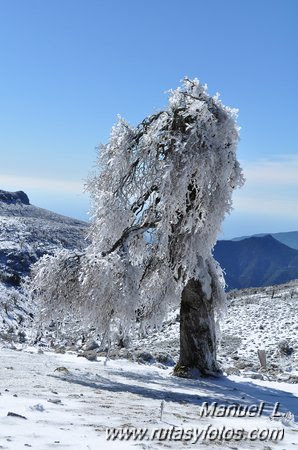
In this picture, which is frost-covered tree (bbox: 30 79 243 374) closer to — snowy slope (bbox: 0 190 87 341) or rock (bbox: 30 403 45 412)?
rock (bbox: 30 403 45 412)

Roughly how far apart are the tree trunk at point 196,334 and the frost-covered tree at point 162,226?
0.08ft

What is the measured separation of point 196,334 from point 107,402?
20.3 feet

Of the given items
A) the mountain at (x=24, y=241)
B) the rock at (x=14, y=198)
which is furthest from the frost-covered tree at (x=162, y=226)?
the rock at (x=14, y=198)

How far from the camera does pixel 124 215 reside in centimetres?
1310

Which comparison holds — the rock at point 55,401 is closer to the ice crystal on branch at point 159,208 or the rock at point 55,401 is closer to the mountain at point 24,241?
the ice crystal on branch at point 159,208

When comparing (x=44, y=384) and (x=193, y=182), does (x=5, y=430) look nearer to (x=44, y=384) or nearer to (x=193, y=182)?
(x=44, y=384)

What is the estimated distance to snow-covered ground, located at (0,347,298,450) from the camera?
4.91 m

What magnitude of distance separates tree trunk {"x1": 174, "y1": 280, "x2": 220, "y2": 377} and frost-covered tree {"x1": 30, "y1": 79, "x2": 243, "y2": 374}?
3cm

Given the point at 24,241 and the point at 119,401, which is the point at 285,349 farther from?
the point at 24,241

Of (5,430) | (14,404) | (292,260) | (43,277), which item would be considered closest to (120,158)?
(43,277)

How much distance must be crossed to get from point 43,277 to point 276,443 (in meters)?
7.24

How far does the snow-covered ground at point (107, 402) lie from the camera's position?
4.91 m

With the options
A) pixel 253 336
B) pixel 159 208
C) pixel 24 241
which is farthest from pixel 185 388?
pixel 24 241

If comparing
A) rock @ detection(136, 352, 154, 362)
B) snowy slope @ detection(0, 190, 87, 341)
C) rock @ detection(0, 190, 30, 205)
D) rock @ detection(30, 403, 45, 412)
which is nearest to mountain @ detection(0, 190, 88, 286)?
snowy slope @ detection(0, 190, 87, 341)
